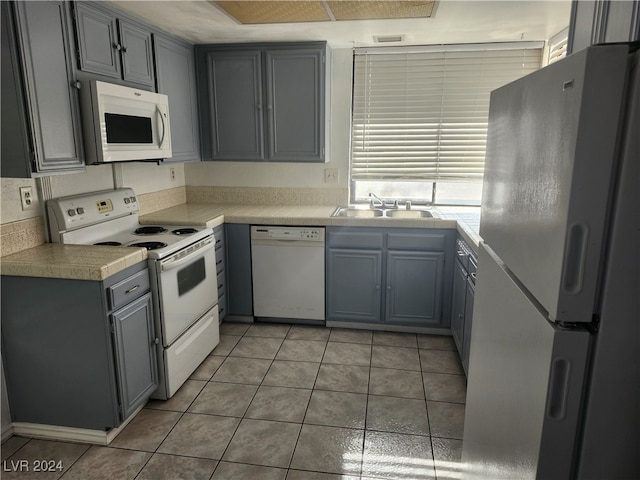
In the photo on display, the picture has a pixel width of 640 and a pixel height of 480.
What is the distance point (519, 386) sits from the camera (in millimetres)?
1028

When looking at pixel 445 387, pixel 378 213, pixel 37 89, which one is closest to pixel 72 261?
pixel 37 89

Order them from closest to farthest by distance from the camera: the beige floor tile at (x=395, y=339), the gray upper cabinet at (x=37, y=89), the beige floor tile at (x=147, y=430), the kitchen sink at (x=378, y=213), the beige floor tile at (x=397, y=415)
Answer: the gray upper cabinet at (x=37, y=89) → the beige floor tile at (x=147, y=430) → the beige floor tile at (x=397, y=415) → the beige floor tile at (x=395, y=339) → the kitchen sink at (x=378, y=213)

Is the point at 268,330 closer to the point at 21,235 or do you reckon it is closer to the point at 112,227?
the point at 112,227

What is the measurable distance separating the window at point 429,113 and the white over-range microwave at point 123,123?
5.44ft

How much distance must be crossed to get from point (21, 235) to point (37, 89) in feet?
2.48

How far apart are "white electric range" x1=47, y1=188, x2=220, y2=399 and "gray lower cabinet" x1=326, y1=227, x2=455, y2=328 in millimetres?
944

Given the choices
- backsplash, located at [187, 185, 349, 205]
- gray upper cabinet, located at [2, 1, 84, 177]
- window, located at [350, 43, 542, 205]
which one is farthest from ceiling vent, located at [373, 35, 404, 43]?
gray upper cabinet, located at [2, 1, 84, 177]

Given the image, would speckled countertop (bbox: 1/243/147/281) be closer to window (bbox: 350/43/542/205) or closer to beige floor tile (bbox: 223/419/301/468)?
beige floor tile (bbox: 223/419/301/468)

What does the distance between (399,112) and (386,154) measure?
360 millimetres

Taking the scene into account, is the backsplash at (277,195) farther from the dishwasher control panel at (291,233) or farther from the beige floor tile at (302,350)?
the beige floor tile at (302,350)

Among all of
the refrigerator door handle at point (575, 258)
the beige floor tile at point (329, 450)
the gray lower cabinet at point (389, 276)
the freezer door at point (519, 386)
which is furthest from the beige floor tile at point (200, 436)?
the refrigerator door handle at point (575, 258)

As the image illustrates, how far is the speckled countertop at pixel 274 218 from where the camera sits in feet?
10.4

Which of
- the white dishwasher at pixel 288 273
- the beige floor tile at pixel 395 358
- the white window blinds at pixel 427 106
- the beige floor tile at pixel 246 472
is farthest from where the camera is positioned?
the white window blinds at pixel 427 106

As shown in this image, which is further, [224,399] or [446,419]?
[224,399]
